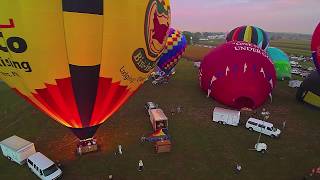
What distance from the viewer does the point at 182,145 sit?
17.4 meters

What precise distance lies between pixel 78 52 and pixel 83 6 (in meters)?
1.78

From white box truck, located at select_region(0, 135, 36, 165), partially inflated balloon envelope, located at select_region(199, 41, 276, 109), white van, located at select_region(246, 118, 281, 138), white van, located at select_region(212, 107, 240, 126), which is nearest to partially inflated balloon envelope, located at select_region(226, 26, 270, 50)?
partially inflated balloon envelope, located at select_region(199, 41, 276, 109)

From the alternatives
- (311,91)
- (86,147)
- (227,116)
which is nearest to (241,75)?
(227,116)

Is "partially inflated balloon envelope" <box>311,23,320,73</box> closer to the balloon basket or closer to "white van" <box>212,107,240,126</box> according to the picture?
"white van" <box>212,107,240,126</box>

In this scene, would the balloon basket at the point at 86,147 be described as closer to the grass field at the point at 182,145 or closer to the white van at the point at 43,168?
the grass field at the point at 182,145

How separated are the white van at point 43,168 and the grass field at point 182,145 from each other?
17.7 inches

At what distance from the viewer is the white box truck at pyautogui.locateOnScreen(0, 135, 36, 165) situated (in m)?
15.3

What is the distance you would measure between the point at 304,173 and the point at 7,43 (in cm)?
1532

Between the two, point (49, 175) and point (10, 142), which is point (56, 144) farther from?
point (49, 175)

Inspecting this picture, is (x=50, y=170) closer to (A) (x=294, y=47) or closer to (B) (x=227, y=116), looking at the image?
(B) (x=227, y=116)

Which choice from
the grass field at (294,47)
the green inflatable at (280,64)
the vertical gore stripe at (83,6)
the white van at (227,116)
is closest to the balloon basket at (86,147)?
the vertical gore stripe at (83,6)

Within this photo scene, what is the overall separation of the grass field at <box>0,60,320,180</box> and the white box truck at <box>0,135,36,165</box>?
457 mm

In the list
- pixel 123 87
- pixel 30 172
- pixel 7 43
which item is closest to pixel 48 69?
pixel 7 43

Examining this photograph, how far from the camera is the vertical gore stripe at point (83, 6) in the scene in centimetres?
993
